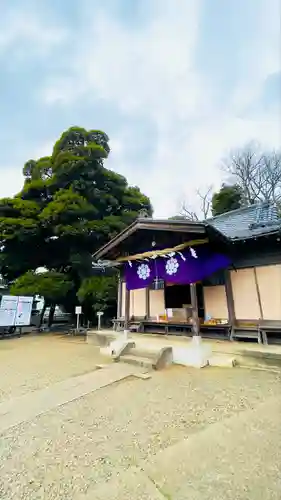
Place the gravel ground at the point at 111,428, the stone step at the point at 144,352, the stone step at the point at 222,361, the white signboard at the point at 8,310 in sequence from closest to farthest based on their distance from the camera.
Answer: the gravel ground at the point at 111,428 < the stone step at the point at 222,361 < the stone step at the point at 144,352 < the white signboard at the point at 8,310

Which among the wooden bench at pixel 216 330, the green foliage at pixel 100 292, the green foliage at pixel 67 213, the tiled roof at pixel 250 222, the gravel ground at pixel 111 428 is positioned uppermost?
the green foliage at pixel 67 213

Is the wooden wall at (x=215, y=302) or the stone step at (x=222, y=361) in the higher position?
the wooden wall at (x=215, y=302)

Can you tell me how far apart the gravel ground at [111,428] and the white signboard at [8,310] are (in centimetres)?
933

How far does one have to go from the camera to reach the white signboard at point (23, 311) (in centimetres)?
1273

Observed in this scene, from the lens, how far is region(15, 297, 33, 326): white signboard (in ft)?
41.8

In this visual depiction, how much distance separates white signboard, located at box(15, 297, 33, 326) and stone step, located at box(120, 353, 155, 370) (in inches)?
320

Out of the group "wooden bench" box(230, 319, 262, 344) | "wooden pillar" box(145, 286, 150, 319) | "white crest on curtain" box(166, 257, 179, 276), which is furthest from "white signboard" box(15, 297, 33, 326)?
"wooden bench" box(230, 319, 262, 344)

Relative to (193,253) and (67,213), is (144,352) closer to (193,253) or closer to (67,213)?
(193,253)

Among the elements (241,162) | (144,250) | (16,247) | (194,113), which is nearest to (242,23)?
(194,113)

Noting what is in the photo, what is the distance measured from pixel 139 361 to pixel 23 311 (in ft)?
29.3

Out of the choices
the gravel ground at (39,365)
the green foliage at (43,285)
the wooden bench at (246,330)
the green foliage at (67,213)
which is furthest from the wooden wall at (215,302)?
the green foliage at (43,285)

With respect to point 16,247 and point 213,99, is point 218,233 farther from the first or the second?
point 16,247

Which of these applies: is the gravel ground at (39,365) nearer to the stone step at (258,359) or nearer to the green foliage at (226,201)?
the stone step at (258,359)

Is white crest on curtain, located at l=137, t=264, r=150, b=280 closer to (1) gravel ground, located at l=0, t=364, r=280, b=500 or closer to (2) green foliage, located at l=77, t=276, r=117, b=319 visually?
(1) gravel ground, located at l=0, t=364, r=280, b=500
